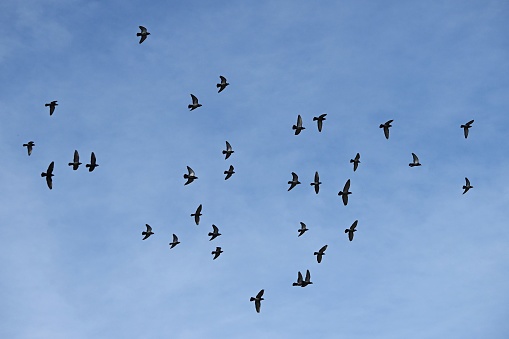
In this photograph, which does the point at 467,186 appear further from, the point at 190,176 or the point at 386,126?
the point at 190,176

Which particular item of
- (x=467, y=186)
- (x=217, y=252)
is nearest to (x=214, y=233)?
(x=217, y=252)

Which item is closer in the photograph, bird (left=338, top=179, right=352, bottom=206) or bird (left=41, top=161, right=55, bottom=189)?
bird (left=41, top=161, right=55, bottom=189)

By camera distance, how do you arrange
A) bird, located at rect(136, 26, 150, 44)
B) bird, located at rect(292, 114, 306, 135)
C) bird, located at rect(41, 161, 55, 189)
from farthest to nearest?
bird, located at rect(292, 114, 306, 135) → bird, located at rect(136, 26, 150, 44) → bird, located at rect(41, 161, 55, 189)

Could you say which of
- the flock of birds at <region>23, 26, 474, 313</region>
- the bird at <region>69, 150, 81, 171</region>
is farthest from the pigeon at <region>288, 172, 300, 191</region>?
the bird at <region>69, 150, 81, 171</region>

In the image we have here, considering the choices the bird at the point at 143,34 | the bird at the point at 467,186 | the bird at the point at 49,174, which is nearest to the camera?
the bird at the point at 49,174

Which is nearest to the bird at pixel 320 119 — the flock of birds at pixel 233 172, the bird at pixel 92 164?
the flock of birds at pixel 233 172

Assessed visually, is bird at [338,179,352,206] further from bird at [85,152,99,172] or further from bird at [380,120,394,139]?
bird at [85,152,99,172]

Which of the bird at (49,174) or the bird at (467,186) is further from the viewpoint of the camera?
the bird at (467,186)

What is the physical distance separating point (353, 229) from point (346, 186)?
12.5ft

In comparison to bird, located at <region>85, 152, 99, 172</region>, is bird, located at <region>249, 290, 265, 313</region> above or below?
below

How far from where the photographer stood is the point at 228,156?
7050 centimetres

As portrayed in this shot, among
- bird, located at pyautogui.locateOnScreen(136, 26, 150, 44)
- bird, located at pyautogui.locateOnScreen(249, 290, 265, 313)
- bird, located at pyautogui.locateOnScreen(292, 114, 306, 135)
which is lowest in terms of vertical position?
bird, located at pyautogui.locateOnScreen(249, 290, 265, 313)

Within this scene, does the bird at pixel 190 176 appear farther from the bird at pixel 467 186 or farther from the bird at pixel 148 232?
the bird at pixel 467 186

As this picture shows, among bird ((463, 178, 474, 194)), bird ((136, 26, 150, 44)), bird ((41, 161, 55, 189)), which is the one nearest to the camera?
bird ((41, 161, 55, 189))
